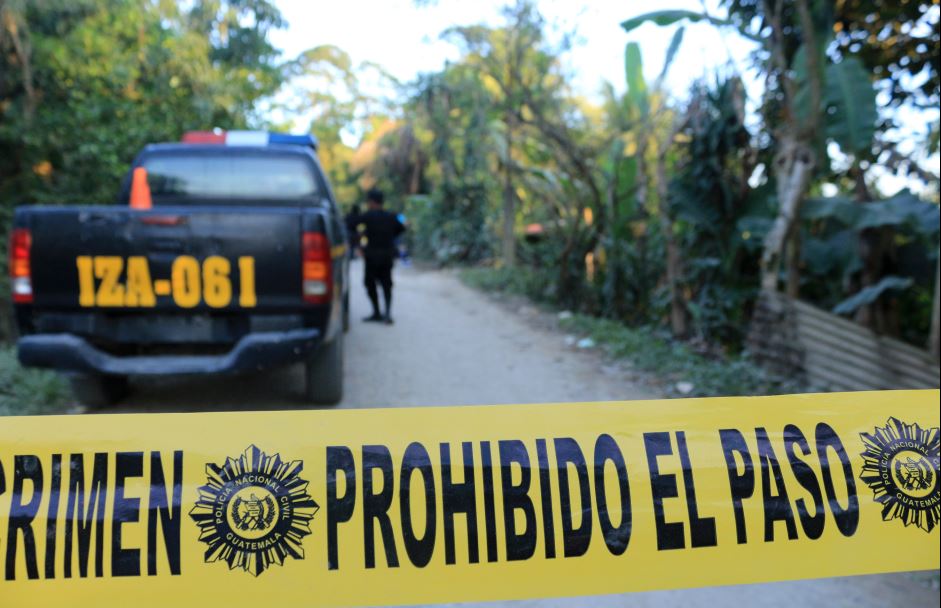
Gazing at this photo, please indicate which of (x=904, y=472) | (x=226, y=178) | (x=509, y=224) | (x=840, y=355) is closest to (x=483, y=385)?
(x=226, y=178)

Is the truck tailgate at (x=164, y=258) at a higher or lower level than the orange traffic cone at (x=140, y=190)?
lower

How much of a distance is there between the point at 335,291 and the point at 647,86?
625 centimetres

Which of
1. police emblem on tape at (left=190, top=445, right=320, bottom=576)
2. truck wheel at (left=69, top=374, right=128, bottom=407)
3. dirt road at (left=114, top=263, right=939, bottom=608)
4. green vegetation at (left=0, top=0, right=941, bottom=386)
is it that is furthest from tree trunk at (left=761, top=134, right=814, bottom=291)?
police emblem on tape at (left=190, top=445, right=320, bottom=576)

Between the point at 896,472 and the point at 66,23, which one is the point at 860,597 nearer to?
the point at 896,472

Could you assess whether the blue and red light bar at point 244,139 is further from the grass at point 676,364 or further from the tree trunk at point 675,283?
the tree trunk at point 675,283

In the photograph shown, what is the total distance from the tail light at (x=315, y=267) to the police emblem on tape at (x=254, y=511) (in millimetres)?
2883

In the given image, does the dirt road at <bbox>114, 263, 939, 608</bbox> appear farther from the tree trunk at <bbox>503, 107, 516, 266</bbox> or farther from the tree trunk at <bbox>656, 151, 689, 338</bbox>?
the tree trunk at <bbox>503, 107, 516, 266</bbox>

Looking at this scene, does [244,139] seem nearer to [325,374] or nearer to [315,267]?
[325,374]

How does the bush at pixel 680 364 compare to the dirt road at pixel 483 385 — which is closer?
the dirt road at pixel 483 385

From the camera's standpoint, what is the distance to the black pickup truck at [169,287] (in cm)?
430

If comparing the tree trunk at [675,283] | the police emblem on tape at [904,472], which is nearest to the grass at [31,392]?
the police emblem on tape at [904,472]

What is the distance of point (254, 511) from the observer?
5.60 ft

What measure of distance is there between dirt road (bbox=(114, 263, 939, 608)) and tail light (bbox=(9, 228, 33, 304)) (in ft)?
4.18

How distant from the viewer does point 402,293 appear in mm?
13977
